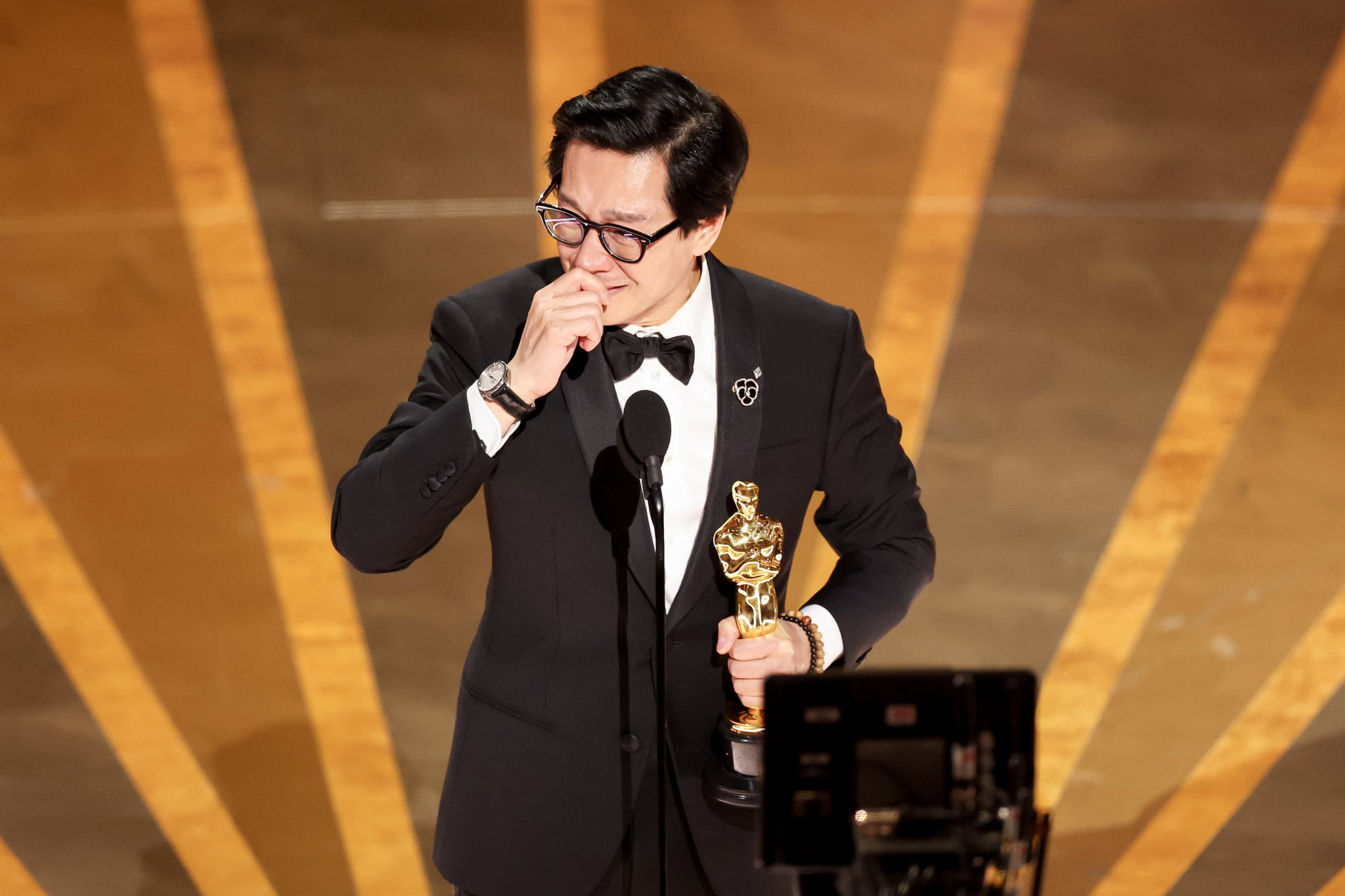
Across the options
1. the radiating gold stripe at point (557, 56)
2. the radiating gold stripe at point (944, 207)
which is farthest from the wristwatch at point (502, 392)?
the radiating gold stripe at point (557, 56)

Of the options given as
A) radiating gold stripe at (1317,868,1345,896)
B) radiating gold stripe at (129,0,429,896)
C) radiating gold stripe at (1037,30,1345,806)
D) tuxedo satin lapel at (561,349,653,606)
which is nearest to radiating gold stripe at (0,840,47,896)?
radiating gold stripe at (129,0,429,896)

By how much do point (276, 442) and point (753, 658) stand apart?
9.29 ft

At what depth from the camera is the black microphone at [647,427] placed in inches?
53.5

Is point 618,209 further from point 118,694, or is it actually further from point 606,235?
point 118,694

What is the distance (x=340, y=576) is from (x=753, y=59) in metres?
2.47

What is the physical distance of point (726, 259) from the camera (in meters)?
4.40

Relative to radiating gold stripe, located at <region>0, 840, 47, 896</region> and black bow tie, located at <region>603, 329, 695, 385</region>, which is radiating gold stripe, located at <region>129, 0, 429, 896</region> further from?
black bow tie, located at <region>603, 329, 695, 385</region>

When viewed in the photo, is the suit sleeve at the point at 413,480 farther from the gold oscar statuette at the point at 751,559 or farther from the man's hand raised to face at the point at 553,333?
the gold oscar statuette at the point at 751,559

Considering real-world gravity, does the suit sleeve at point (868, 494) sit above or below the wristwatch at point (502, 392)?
below

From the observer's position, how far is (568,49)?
482cm

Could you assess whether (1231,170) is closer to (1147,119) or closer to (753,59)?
(1147,119)

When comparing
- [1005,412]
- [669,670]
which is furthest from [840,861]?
[1005,412]

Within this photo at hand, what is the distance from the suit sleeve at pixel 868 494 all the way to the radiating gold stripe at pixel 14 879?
6.67 ft

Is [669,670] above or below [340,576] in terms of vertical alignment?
below
